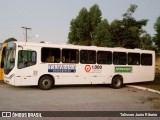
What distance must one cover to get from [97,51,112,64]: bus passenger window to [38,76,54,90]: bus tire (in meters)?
3.62

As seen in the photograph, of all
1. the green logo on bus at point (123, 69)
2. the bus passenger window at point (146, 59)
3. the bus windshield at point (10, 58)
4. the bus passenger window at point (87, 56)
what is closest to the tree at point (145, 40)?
the bus passenger window at point (146, 59)

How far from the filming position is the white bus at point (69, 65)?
15719 millimetres

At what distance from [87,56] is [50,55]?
254cm

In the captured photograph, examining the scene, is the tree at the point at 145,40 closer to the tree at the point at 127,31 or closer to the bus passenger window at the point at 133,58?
the tree at the point at 127,31

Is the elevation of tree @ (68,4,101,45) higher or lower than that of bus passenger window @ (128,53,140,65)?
Result: higher

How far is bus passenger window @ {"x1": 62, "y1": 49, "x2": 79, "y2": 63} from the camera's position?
→ 17.0 meters

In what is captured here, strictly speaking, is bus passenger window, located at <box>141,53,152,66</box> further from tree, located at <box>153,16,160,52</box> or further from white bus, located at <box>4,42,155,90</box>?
tree, located at <box>153,16,160,52</box>

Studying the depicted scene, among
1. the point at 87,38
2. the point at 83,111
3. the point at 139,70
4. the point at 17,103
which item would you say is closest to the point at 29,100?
the point at 17,103

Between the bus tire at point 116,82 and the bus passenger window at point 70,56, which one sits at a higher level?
the bus passenger window at point 70,56

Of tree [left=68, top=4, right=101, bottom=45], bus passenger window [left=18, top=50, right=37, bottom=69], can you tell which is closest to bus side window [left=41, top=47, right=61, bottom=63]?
bus passenger window [left=18, top=50, right=37, bottom=69]

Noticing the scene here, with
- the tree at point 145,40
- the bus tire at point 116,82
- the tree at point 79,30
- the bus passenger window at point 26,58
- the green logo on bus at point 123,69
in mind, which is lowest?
the bus tire at point 116,82

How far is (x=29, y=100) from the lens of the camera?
12.3 metres

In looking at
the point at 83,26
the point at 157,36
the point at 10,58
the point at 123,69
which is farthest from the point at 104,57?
the point at 83,26

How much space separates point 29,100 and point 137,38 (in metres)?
20.3
